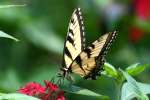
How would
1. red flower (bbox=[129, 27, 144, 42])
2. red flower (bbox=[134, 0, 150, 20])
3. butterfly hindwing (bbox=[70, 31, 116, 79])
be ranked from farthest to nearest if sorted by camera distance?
1. red flower (bbox=[129, 27, 144, 42])
2. red flower (bbox=[134, 0, 150, 20])
3. butterfly hindwing (bbox=[70, 31, 116, 79])

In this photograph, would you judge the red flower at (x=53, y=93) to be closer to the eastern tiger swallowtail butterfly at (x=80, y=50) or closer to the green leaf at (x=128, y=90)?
the green leaf at (x=128, y=90)

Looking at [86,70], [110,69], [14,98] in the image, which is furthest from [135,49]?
[14,98]

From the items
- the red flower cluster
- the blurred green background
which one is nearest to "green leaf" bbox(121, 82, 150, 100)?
the red flower cluster

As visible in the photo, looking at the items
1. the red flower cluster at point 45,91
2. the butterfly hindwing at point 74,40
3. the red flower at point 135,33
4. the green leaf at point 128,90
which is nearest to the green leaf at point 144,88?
the green leaf at point 128,90

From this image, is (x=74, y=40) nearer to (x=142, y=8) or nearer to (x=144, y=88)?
(x=144, y=88)

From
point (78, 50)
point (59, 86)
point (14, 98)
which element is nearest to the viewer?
point (14, 98)

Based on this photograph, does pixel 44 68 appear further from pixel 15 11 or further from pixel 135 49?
pixel 135 49

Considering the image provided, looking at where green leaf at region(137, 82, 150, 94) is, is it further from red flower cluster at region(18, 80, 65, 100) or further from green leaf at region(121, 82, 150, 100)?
red flower cluster at region(18, 80, 65, 100)

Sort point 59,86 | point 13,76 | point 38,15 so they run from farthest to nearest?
point 38,15 → point 13,76 → point 59,86
